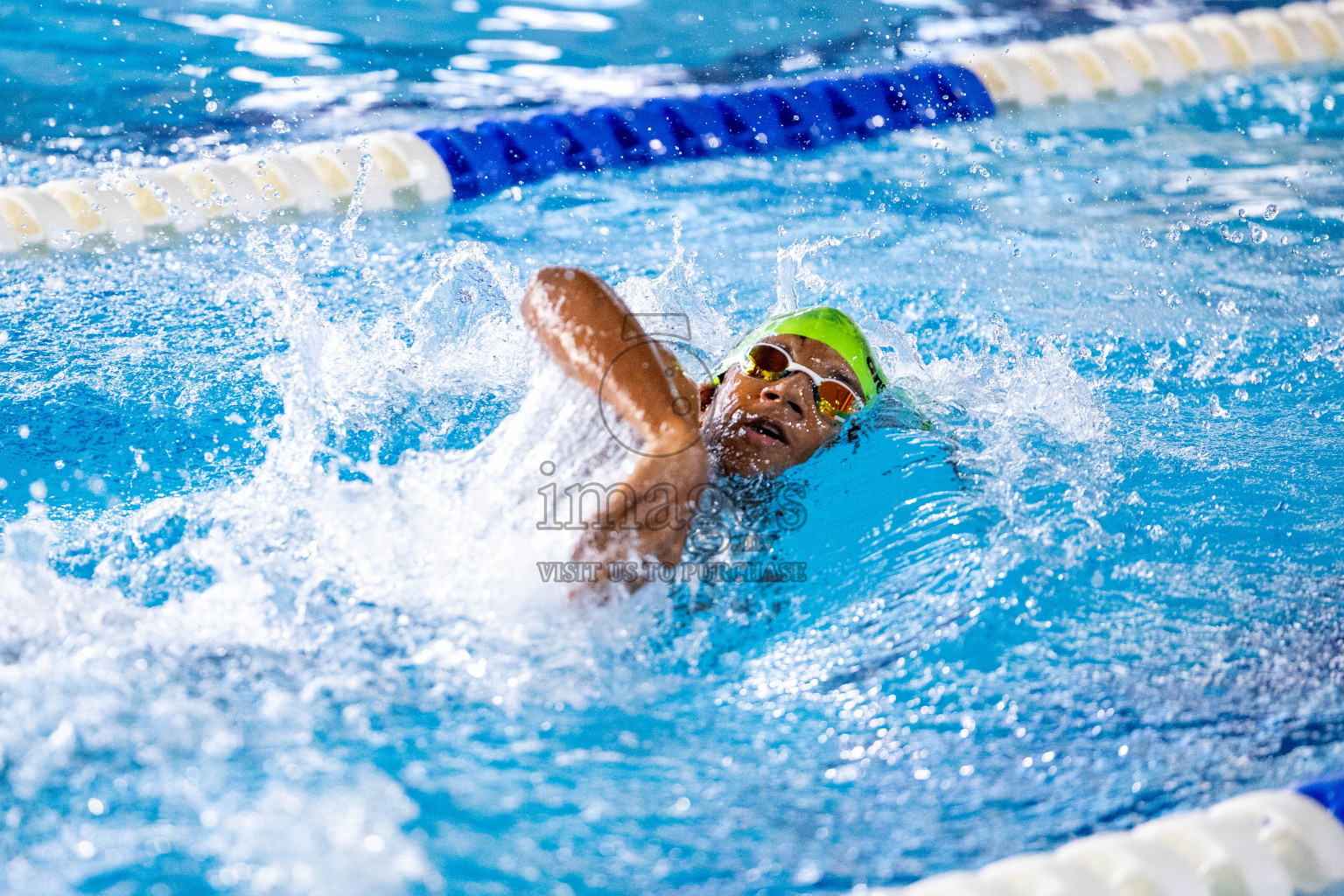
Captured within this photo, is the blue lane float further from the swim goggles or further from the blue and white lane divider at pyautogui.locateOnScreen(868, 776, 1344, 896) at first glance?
the blue and white lane divider at pyautogui.locateOnScreen(868, 776, 1344, 896)

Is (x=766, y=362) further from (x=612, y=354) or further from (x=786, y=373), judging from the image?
(x=612, y=354)

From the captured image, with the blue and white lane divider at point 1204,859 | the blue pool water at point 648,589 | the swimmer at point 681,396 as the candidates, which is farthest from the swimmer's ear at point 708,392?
the blue and white lane divider at point 1204,859

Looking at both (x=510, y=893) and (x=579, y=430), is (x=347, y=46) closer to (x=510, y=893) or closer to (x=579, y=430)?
(x=579, y=430)

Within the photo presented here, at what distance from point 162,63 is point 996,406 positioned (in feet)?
16.3

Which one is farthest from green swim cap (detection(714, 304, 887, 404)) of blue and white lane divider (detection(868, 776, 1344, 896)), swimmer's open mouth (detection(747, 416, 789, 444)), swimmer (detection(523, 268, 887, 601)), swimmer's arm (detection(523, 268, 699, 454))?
blue and white lane divider (detection(868, 776, 1344, 896))

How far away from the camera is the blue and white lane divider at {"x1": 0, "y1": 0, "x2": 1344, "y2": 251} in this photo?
4.23m

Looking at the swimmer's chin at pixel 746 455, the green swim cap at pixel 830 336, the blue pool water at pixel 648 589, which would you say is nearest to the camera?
the blue pool water at pixel 648 589

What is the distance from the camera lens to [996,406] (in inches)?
124

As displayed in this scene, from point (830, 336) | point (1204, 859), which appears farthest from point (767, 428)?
point (1204, 859)

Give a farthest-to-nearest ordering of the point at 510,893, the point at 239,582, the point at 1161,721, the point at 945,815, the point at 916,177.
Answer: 1. the point at 916,177
2. the point at 239,582
3. the point at 1161,721
4. the point at 945,815
5. the point at 510,893

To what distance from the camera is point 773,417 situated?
8.20 feet

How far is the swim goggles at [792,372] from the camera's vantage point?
8.43 feet

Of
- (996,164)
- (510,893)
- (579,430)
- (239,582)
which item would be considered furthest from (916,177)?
(510,893)

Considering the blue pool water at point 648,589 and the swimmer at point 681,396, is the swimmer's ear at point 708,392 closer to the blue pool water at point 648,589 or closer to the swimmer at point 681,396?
the swimmer at point 681,396
